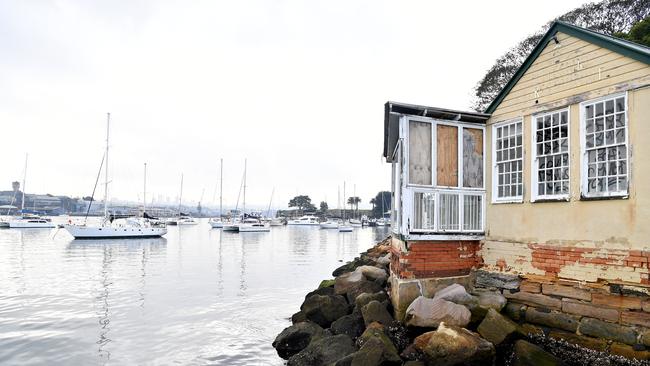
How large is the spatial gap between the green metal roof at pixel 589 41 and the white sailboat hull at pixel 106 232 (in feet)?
170

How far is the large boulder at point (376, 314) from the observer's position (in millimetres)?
9375

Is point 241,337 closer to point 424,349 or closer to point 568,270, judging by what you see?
point 424,349

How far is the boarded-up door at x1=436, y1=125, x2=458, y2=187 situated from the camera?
10094 mm

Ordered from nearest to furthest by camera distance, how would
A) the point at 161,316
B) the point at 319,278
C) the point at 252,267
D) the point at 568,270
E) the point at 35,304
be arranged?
1. the point at 568,270
2. the point at 161,316
3. the point at 35,304
4. the point at 319,278
5. the point at 252,267

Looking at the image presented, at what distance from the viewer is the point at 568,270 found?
320 inches

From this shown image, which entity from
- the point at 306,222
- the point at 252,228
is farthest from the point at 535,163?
the point at 306,222

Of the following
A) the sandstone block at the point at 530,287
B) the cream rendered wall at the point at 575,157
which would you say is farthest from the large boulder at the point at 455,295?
the cream rendered wall at the point at 575,157

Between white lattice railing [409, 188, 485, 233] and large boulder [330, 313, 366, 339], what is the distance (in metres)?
2.57

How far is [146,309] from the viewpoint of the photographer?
1586cm

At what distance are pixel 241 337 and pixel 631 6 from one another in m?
27.7

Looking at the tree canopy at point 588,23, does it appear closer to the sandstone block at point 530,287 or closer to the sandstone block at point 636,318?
the sandstone block at point 530,287

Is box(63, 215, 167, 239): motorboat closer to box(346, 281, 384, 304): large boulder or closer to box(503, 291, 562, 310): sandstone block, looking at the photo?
box(346, 281, 384, 304): large boulder

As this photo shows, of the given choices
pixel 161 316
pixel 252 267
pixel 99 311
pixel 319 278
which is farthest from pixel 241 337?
pixel 252 267

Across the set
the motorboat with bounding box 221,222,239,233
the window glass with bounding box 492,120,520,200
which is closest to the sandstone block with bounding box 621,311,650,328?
the window glass with bounding box 492,120,520,200
